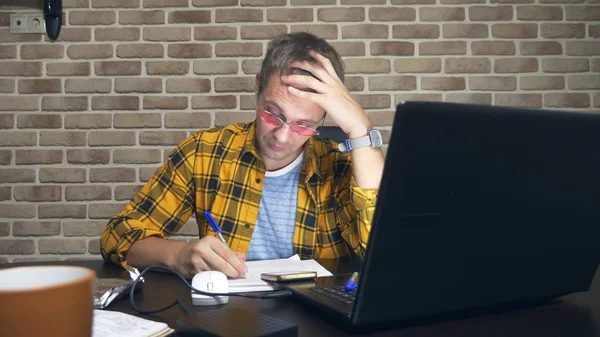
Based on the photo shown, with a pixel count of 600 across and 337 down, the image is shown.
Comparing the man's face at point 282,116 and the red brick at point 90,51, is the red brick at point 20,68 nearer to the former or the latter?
the red brick at point 90,51

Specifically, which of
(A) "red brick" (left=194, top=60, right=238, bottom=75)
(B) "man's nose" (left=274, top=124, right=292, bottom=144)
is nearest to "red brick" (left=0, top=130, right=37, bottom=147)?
(A) "red brick" (left=194, top=60, right=238, bottom=75)

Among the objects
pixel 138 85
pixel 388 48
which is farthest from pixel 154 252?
pixel 388 48

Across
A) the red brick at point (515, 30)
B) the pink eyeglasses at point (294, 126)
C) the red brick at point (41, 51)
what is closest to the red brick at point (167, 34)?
the red brick at point (41, 51)

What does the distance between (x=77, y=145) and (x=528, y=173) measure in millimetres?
2024

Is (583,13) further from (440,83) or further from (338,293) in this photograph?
(338,293)

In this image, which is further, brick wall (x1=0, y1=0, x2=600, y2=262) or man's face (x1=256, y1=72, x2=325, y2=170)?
brick wall (x1=0, y1=0, x2=600, y2=262)

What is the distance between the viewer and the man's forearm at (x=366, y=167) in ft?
4.37

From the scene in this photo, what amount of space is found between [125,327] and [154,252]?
1.78 ft

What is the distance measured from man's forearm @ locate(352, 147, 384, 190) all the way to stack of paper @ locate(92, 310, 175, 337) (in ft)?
2.45

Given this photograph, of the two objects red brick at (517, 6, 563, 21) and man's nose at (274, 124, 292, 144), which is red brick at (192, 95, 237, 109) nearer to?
man's nose at (274, 124, 292, 144)

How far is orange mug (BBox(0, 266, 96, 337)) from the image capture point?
1.36 feet

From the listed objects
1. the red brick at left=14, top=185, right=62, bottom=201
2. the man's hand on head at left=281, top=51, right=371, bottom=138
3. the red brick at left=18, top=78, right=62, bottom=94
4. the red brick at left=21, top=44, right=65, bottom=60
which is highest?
the red brick at left=21, top=44, right=65, bottom=60

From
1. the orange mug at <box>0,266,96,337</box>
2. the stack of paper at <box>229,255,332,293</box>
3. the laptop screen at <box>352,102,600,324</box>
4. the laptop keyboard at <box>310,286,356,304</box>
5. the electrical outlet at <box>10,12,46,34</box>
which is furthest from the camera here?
the electrical outlet at <box>10,12,46,34</box>

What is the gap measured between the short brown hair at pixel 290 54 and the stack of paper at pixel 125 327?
0.86m
